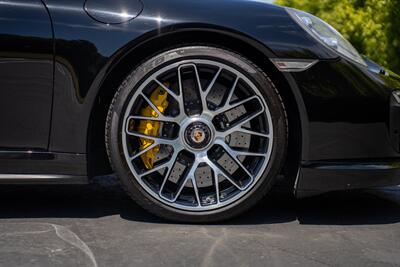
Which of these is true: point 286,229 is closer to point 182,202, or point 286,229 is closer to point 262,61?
point 182,202

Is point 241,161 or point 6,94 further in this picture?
point 241,161

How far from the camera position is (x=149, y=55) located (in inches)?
110

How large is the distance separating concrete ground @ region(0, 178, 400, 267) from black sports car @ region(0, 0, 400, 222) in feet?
0.63

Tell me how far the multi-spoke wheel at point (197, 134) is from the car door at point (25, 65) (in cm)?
34

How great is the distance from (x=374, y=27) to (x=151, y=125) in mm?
4640

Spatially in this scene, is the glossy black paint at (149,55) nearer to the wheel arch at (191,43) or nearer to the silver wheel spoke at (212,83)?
the wheel arch at (191,43)

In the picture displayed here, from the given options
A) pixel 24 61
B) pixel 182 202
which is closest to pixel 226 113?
pixel 182 202

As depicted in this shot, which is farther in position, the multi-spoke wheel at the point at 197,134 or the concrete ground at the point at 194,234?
the multi-spoke wheel at the point at 197,134

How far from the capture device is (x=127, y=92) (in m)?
2.73

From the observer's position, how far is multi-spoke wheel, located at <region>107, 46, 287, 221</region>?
9.03 ft

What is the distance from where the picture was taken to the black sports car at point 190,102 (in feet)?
8.77

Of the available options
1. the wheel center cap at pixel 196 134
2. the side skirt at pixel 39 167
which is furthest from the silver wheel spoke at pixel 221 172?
the side skirt at pixel 39 167

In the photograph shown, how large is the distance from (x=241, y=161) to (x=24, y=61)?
116 cm

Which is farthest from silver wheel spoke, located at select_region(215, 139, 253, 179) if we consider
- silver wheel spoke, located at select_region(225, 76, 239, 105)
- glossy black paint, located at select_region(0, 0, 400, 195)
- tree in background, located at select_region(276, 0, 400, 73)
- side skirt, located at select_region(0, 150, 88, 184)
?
tree in background, located at select_region(276, 0, 400, 73)
